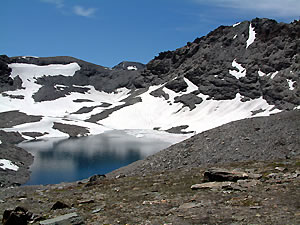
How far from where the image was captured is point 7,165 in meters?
52.0

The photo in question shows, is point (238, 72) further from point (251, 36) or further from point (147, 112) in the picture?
point (147, 112)

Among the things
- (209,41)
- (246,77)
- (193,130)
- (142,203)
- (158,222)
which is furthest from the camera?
(209,41)

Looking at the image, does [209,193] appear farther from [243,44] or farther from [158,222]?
[243,44]

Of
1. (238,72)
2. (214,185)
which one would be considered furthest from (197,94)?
(214,185)

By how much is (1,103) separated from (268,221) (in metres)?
169

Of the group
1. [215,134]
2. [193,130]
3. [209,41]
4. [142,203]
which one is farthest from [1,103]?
[142,203]

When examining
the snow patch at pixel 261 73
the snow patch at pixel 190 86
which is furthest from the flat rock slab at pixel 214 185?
the snow patch at pixel 190 86

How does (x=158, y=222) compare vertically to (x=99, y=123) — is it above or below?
below

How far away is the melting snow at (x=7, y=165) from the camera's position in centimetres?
5031

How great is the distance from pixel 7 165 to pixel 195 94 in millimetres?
108245

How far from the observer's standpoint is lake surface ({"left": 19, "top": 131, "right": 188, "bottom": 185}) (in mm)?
55781

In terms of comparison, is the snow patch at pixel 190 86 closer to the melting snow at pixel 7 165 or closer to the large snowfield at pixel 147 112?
the large snowfield at pixel 147 112

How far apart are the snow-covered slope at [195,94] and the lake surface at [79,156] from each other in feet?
72.9

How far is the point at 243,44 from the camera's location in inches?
6196
